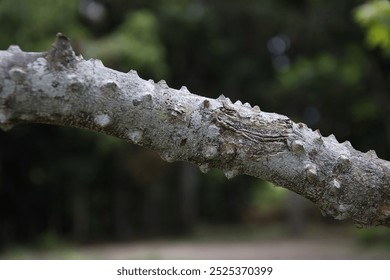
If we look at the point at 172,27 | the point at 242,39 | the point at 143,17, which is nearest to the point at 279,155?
the point at 143,17

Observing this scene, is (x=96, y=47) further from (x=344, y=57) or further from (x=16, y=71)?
(x=16, y=71)

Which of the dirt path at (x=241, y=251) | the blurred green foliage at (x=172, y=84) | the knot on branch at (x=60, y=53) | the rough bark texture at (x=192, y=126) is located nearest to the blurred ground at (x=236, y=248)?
the dirt path at (x=241, y=251)

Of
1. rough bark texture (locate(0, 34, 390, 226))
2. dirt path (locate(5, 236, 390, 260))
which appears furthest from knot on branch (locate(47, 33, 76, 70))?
dirt path (locate(5, 236, 390, 260))

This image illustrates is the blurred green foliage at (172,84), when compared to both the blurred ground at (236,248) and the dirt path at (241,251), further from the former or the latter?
Answer: the dirt path at (241,251)

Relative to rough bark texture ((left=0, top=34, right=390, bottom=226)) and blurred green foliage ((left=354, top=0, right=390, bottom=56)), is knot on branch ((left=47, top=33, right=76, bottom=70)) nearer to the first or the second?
rough bark texture ((left=0, top=34, right=390, bottom=226))

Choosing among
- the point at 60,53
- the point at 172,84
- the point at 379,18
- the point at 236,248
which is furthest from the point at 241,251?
the point at 60,53

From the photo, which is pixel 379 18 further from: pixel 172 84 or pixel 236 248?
pixel 172 84
